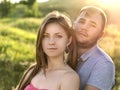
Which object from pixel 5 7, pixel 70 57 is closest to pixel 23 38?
pixel 70 57

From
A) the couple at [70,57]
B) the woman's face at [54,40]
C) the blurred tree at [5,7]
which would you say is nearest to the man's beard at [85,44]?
the couple at [70,57]

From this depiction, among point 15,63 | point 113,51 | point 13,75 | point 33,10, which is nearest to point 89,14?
point 13,75

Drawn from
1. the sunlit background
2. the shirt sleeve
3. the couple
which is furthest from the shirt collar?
the sunlit background

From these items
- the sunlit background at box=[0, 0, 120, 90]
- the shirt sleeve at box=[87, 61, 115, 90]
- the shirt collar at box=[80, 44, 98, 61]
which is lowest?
the sunlit background at box=[0, 0, 120, 90]

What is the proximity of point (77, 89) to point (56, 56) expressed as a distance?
26 centimetres

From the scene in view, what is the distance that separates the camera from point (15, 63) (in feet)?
33.6

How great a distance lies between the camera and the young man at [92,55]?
3223 millimetres

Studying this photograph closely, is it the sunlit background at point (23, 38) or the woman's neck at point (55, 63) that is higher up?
the woman's neck at point (55, 63)

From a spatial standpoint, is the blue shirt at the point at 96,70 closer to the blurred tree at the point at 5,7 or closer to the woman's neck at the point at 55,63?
the woman's neck at the point at 55,63

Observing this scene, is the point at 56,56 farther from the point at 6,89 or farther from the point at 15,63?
the point at 15,63

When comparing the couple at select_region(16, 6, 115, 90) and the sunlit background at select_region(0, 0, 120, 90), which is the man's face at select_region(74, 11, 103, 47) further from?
the sunlit background at select_region(0, 0, 120, 90)

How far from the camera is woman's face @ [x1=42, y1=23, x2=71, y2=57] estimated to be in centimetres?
323

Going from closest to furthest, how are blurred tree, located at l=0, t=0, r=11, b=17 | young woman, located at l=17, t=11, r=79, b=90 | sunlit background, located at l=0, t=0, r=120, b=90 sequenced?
young woman, located at l=17, t=11, r=79, b=90
sunlit background, located at l=0, t=0, r=120, b=90
blurred tree, located at l=0, t=0, r=11, b=17

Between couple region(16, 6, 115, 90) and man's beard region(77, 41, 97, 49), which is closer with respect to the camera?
couple region(16, 6, 115, 90)
